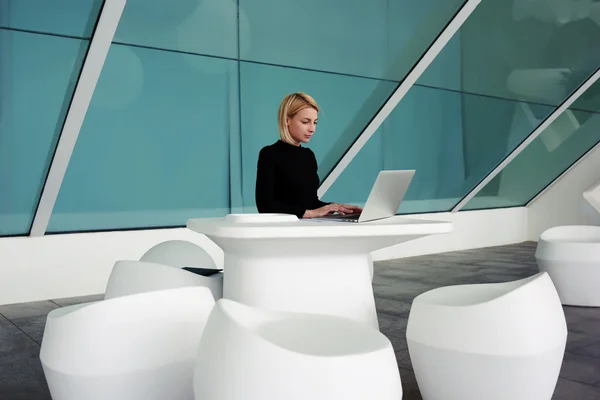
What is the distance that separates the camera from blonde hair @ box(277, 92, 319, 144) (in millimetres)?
3559

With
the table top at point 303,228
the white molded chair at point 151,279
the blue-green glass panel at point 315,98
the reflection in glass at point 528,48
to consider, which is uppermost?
the reflection in glass at point 528,48

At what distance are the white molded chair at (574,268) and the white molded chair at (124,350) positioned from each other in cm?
378

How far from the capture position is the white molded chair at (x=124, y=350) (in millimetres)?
2344

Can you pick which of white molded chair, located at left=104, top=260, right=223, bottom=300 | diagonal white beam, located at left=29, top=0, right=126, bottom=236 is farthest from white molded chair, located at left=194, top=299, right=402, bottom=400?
diagonal white beam, located at left=29, top=0, right=126, bottom=236

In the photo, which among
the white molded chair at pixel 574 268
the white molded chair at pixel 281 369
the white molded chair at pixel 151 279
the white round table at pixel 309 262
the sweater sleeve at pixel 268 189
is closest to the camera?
the white molded chair at pixel 281 369

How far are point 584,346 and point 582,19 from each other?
558cm

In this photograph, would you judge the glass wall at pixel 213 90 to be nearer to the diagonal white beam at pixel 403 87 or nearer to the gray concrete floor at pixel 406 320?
the diagonal white beam at pixel 403 87

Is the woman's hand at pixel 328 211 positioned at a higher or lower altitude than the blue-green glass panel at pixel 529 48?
lower

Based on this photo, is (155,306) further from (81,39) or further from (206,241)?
(206,241)

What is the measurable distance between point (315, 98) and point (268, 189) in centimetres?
342

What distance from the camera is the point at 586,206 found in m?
10.6

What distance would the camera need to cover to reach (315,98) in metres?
6.80

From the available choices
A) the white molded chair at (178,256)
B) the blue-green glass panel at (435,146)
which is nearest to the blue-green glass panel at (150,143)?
the white molded chair at (178,256)

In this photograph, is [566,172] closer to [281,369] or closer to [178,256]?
[178,256]
